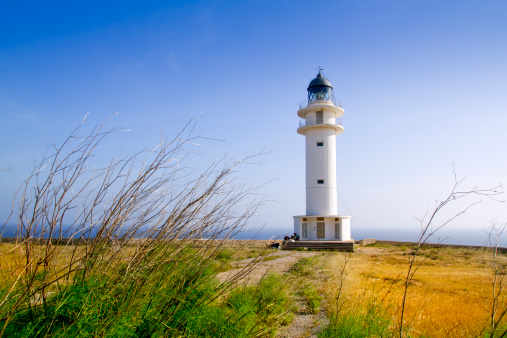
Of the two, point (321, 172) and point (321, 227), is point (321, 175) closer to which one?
point (321, 172)

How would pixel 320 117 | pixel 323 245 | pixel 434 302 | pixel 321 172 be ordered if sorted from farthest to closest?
pixel 320 117, pixel 321 172, pixel 323 245, pixel 434 302

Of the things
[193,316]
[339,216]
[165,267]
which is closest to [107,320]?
[165,267]

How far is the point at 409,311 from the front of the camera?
472 cm

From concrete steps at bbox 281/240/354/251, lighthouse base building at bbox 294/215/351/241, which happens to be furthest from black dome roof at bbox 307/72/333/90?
concrete steps at bbox 281/240/354/251

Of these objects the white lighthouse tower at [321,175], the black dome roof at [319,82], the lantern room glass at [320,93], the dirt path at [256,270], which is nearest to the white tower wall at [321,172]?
the white lighthouse tower at [321,175]

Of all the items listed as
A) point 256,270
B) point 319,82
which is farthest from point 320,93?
point 256,270

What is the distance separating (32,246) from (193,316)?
118cm

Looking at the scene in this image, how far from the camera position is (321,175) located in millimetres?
22359

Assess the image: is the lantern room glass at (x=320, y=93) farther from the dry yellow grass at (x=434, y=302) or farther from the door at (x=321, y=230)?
the dry yellow grass at (x=434, y=302)

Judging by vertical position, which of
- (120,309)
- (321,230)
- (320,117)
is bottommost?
(120,309)

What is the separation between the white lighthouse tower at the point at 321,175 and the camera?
2191cm

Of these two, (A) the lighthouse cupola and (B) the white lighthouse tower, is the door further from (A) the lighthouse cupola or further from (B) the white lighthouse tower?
(A) the lighthouse cupola

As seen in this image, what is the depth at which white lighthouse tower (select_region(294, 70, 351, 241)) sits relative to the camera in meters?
21.9

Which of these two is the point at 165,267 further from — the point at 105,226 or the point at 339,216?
the point at 339,216
